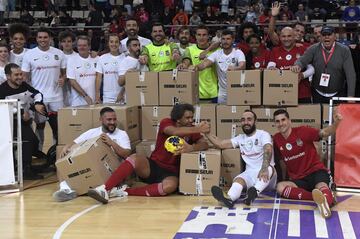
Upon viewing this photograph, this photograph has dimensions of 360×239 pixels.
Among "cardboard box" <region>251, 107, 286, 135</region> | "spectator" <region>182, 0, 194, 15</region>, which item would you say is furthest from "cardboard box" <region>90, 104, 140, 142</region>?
"spectator" <region>182, 0, 194, 15</region>

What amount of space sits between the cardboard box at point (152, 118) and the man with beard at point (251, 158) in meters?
0.86

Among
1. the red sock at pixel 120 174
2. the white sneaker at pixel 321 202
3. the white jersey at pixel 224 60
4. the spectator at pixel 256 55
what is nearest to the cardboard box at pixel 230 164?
the red sock at pixel 120 174

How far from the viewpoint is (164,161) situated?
21.2ft

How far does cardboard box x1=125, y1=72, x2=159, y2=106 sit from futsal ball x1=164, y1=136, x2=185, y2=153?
0.93 m

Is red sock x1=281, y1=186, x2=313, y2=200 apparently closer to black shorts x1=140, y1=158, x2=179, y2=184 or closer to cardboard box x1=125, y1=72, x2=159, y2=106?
black shorts x1=140, y1=158, x2=179, y2=184

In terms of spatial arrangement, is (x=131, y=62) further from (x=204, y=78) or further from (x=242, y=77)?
→ (x=242, y=77)

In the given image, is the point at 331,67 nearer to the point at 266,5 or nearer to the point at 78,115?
the point at 78,115

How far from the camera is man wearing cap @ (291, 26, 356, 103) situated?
6.75 meters

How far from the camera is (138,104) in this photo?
7172 mm

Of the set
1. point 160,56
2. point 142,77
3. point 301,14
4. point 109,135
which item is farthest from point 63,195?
point 301,14

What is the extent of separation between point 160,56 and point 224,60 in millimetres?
915

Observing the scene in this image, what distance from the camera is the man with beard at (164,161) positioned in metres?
6.22

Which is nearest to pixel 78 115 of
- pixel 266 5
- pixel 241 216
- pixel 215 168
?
pixel 215 168

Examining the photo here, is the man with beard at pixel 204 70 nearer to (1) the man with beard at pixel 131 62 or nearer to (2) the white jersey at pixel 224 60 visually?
(2) the white jersey at pixel 224 60
